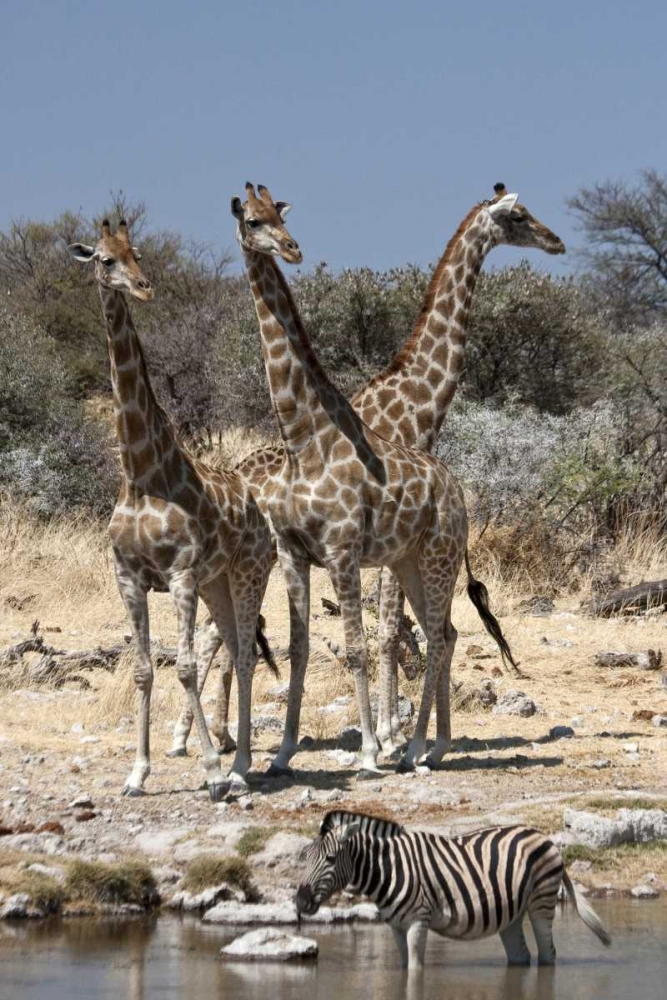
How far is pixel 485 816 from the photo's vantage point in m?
8.89

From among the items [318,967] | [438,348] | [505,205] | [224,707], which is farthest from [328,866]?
[505,205]

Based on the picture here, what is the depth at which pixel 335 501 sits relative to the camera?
10.2 meters

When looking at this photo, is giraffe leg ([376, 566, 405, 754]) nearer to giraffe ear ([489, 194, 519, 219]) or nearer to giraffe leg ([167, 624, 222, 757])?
giraffe leg ([167, 624, 222, 757])

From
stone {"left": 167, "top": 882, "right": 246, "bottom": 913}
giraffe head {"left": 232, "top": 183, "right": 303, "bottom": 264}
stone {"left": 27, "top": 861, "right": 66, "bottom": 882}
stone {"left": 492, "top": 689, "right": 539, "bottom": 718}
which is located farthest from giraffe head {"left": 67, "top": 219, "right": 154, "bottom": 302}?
stone {"left": 492, "top": 689, "right": 539, "bottom": 718}

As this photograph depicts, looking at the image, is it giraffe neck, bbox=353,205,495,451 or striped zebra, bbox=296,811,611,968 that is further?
giraffe neck, bbox=353,205,495,451

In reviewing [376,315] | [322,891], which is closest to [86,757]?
[322,891]

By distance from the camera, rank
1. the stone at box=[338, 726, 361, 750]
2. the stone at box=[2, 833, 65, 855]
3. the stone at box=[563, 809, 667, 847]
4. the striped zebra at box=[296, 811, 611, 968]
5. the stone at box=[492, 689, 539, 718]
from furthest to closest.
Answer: the stone at box=[492, 689, 539, 718]
the stone at box=[338, 726, 361, 750]
the stone at box=[563, 809, 667, 847]
the stone at box=[2, 833, 65, 855]
the striped zebra at box=[296, 811, 611, 968]

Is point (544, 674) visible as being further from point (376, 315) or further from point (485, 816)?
point (376, 315)

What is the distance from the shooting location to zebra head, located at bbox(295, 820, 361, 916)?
6.48 meters

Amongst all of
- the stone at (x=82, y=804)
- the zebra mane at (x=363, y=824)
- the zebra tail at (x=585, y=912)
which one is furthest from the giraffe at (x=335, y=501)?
the zebra tail at (x=585, y=912)

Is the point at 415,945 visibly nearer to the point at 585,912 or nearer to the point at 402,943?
the point at 402,943

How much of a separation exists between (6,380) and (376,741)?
12775 mm

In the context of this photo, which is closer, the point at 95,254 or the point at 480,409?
the point at 95,254

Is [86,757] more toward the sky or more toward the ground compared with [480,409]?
more toward the ground
